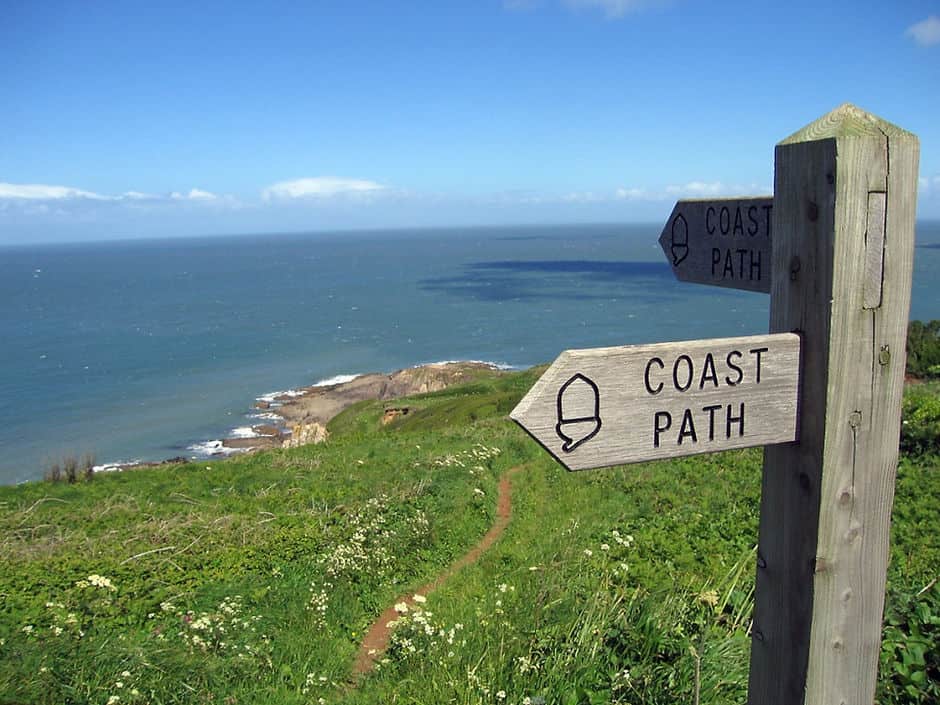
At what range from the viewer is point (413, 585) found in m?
8.55

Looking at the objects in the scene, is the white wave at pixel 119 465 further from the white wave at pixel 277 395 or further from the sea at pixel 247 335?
the white wave at pixel 277 395

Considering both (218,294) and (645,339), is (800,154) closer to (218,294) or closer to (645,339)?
(645,339)

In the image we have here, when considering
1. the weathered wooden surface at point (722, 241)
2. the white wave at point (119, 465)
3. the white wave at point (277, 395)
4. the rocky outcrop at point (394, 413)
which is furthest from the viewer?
the white wave at point (277, 395)

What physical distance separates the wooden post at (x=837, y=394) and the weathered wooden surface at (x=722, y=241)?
314 millimetres

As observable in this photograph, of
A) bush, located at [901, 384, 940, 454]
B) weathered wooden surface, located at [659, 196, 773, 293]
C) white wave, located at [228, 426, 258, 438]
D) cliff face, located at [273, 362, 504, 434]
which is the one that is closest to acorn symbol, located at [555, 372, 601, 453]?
weathered wooden surface, located at [659, 196, 773, 293]

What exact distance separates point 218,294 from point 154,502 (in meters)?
106

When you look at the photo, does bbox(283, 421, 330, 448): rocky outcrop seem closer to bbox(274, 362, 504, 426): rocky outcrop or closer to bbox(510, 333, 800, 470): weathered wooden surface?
bbox(274, 362, 504, 426): rocky outcrop

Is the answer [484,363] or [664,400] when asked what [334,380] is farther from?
[664,400]

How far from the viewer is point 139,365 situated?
59906mm

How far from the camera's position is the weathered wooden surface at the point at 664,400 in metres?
1.81

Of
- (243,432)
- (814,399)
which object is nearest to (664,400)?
(814,399)

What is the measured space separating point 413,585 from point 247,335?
68.8 meters

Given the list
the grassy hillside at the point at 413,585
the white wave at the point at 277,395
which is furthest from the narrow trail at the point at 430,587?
the white wave at the point at 277,395

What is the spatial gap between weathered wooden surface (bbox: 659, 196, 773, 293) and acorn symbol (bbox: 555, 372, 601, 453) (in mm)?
861
